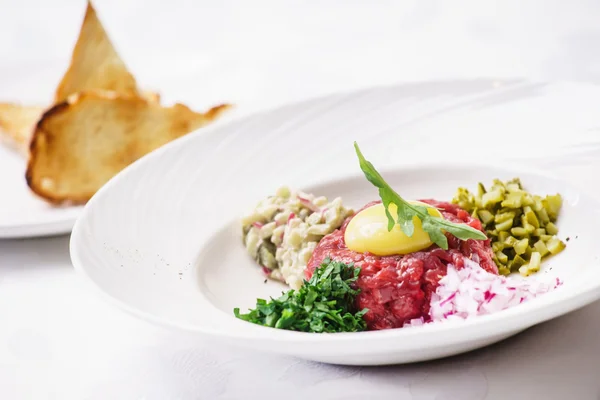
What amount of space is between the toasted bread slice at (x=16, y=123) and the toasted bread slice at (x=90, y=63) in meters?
0.23

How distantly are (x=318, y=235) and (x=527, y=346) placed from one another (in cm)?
97

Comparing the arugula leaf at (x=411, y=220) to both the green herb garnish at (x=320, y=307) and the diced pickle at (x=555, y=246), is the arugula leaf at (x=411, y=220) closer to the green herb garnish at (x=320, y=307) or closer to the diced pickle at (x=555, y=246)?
the green herb garnish at (x=320, y=307)

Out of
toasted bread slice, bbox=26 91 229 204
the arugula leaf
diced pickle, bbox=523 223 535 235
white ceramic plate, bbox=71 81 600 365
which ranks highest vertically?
the arugula leaf

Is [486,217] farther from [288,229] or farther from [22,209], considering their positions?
[22,209]

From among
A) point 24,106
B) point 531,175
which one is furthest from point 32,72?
point 531,175

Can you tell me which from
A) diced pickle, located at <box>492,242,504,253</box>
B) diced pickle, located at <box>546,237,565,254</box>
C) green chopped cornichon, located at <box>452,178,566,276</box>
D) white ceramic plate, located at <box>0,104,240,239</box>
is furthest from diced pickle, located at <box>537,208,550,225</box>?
white ceramic plate, located at <box>0,104,240,239</box>

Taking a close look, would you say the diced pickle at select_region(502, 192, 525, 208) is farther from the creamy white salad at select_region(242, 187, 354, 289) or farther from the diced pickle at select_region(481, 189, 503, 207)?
the creamy white salad at select_region(242, 187, 354, 289)

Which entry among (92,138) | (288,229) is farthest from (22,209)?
(288,229)

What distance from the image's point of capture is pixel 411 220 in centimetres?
290

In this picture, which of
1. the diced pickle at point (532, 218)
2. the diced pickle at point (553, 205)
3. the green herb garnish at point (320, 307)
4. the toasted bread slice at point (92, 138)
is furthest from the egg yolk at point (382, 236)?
the toasted bread slice at point (92, 138)

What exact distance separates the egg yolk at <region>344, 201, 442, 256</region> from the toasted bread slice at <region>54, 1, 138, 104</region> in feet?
8.35

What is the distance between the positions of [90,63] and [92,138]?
710 millimetres

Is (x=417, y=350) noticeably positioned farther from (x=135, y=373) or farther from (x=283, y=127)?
(x=283, y=127)

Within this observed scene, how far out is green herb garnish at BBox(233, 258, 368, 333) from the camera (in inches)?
108
